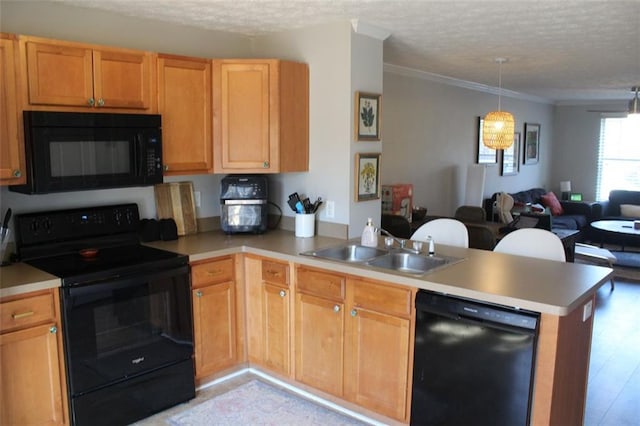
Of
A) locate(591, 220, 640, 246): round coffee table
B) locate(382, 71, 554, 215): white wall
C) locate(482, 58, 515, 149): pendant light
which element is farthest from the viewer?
locate(591, 220, 640, 246): round coffee table

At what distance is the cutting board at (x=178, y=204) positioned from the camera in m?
3.57

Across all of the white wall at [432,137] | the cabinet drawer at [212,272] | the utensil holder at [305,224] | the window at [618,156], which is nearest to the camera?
the cabinet drawer at [212,272]

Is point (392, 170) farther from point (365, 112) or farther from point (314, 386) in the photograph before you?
point (314, 386)

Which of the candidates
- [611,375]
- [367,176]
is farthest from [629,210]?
[367,176]

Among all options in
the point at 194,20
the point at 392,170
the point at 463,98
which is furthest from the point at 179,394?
the point at 463,98

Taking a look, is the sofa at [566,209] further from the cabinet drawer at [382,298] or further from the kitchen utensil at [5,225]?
the kitchen utensil at [5,225]

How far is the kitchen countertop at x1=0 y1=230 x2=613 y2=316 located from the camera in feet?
7.42

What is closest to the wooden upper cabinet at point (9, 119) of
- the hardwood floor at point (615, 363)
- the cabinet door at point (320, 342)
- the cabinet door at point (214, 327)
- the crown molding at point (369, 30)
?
the cabinet door at point (214, 327)

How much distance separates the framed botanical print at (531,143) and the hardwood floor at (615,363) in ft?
12.5

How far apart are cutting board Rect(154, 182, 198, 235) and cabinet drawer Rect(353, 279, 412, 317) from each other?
1452 mm

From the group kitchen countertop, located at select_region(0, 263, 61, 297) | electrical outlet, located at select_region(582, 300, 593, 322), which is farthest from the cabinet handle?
electrical outlet, located at select_region(582, 300, 593, 322)

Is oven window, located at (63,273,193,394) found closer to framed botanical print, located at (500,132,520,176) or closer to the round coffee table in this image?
the round coffee table

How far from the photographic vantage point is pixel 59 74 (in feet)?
9.00

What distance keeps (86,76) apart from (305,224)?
161cm
